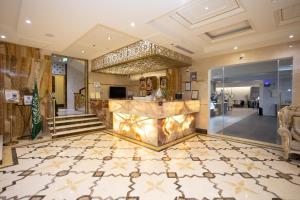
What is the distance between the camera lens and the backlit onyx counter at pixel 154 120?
14.3 ft

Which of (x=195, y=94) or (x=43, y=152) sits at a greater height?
(x=195, y=94)

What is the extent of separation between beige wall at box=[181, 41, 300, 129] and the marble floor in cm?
178

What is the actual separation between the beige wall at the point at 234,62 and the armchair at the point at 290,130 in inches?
20.3

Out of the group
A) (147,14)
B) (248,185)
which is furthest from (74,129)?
(248,185)

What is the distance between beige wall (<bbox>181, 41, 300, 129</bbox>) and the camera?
417cm

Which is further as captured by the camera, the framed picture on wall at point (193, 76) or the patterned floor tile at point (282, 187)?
the framed picture on wall at point (193, 76)

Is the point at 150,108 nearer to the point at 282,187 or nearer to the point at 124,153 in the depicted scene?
the point at 124,153

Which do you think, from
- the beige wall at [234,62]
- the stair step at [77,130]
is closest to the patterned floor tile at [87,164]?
the stair step at [77,130]

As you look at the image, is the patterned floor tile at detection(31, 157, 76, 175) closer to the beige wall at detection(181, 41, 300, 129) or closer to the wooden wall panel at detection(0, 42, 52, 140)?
the wooden wall panel at detection(0, 42, 52, 140)

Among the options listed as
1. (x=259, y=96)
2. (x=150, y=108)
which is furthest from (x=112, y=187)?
(x=259, y=96)

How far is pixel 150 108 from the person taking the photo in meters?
4.34

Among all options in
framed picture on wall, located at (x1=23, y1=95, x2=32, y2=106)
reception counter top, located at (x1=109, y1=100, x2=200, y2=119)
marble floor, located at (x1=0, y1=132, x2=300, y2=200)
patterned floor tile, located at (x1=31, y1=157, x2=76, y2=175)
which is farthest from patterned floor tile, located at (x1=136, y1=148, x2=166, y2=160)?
framed picture on wall, located at (x1=23, y1=95, x2=32, y2=106)

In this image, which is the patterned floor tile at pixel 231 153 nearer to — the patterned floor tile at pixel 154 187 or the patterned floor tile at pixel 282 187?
the patterned floor tile at pixel 282 187

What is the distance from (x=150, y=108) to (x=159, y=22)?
7.16ft
